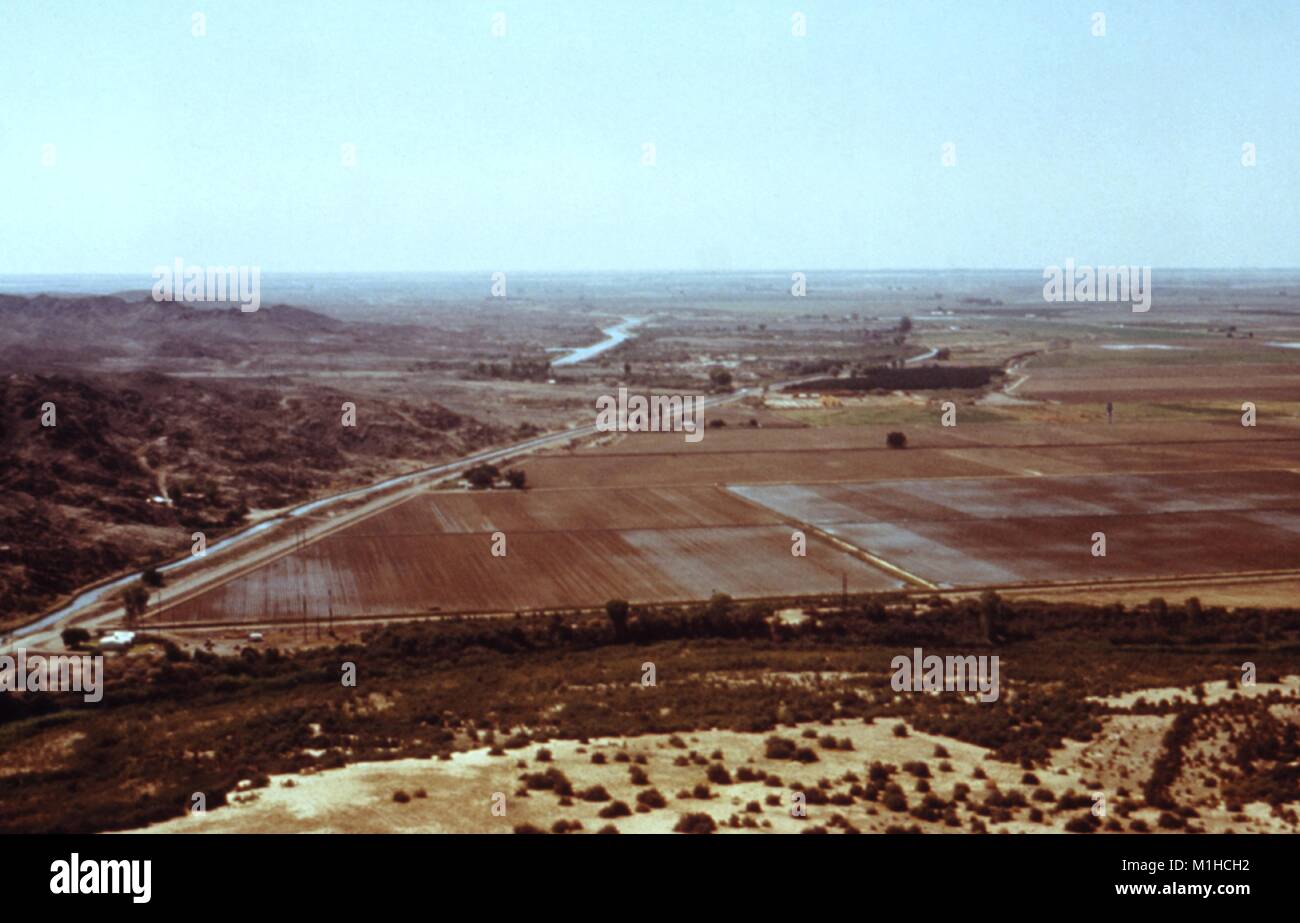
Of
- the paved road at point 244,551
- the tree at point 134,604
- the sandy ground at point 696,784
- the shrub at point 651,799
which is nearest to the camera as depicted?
the sandy ground at point 696,784

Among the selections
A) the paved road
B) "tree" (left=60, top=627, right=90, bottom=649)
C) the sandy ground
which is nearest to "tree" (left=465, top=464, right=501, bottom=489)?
the paved road

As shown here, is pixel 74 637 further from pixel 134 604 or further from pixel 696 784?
pixel 696 784

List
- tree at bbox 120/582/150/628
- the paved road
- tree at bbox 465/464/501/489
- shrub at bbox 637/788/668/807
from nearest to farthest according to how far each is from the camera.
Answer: shrub at bbox 637/788/668/807, tree at bbox 120/582/150/628, the paved road, tree at bbox 465/464/501/489

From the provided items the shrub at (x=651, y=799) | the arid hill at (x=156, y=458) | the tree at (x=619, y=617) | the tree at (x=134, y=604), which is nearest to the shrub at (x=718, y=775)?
the shrub at (x=651, y=799)

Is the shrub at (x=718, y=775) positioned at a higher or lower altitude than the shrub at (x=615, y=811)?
lower

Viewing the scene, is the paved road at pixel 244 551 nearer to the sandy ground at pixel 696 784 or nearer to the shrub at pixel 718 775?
the sandy ground at pixel 696 784

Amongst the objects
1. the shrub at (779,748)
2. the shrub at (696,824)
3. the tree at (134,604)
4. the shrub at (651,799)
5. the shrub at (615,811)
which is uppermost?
the shrub at (696,824)

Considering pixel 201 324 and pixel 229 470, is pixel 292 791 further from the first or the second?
pixel 201 324

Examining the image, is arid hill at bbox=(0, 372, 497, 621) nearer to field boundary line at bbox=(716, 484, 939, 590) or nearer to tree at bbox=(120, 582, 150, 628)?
tree at bbox=(120, 582, 150, 628)

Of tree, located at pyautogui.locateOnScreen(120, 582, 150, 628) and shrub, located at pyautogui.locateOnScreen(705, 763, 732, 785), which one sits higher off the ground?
shrub, located at pyautogui.locateOnScreen(705, 763, 732, 785)
